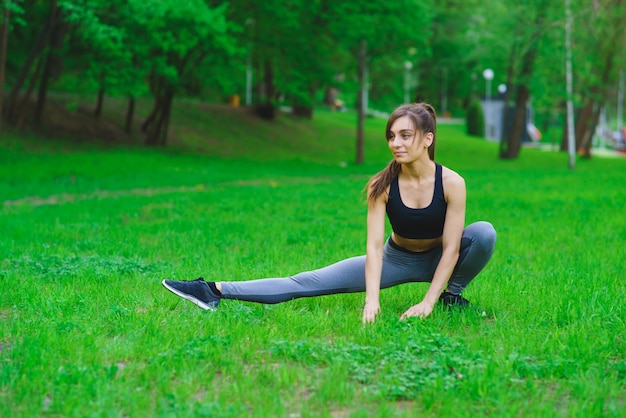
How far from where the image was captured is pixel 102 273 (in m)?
7.30

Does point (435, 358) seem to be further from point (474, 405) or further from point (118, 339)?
point (118, 339)

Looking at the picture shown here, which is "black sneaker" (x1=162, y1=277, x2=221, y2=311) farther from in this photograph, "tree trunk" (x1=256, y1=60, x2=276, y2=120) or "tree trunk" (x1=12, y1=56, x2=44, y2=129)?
"tree trunk" (x1=256, y1=60, x2=276, y2=120)

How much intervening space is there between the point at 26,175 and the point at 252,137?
54.3ft

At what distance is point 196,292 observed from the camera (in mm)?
5758

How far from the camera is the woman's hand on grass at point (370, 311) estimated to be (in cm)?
538

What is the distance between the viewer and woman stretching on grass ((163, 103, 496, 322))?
18.4 ft

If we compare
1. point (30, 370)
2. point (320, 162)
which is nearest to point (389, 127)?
point (30, 370)

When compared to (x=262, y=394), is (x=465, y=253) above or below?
above

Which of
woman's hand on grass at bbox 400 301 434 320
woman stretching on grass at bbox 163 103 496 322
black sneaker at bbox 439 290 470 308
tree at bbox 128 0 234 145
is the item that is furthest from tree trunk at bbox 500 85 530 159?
woman's hand on grass at bbox 400 301 434 320

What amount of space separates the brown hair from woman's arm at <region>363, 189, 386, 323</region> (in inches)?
3.0

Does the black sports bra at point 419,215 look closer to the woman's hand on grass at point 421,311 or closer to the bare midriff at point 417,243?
the bare midriff at point 417,243

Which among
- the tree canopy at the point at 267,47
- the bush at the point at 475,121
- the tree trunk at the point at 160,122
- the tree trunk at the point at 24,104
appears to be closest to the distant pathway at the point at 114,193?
the tree canopy at the point at 267,47

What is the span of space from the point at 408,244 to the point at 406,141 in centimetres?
76

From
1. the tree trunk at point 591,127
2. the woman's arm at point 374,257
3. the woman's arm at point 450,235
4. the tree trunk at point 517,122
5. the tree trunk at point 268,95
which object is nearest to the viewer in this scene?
the woman's arm at point 374,257
